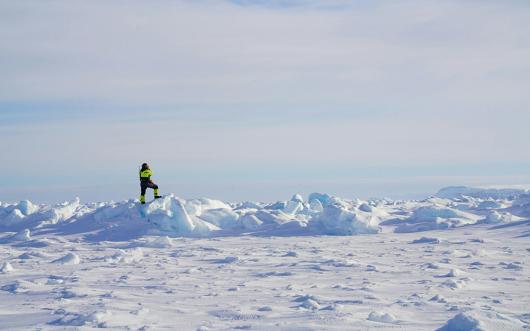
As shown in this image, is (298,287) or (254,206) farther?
(254,206)

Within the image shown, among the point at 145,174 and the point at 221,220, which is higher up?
the point at 145,174

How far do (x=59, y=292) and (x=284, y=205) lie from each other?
1520 cm

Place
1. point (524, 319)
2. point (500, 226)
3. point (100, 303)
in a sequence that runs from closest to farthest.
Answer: point (524, 319) < point (100, 303) < point (500, 226)

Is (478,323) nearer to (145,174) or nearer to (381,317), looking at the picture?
(381,317)

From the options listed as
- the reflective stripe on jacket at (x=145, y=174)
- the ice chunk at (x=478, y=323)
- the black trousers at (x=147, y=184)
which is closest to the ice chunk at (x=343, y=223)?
the black trousers at (x=147, y=184)

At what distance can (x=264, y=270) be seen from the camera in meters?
10.1

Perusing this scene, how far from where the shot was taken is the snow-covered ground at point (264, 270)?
619cm

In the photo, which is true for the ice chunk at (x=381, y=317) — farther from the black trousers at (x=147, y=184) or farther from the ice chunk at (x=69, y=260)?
the black trousers at (x=147, y=184)

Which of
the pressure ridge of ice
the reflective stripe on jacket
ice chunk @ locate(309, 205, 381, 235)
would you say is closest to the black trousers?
the reflective stripe on jacket

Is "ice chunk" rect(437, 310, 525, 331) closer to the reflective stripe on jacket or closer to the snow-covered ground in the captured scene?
the snow-covered ground

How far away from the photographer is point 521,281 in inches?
329

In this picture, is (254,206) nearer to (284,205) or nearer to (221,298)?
(284,205)

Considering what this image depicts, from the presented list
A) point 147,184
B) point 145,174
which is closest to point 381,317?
point 145,174

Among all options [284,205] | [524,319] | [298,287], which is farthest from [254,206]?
[524,319]
